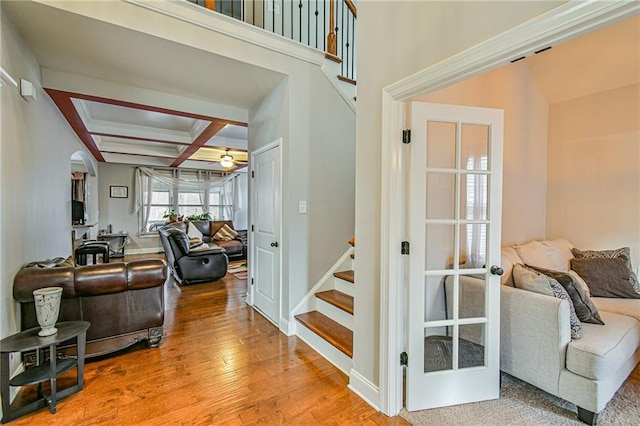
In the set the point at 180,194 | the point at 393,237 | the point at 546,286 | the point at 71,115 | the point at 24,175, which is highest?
the point at 71,115

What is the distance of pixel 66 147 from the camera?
13.8ft

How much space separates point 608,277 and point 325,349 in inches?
107

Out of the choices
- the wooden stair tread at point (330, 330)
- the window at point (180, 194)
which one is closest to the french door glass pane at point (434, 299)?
the wooden stair tread at point (330, 330)

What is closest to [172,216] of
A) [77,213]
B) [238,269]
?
[77,213]

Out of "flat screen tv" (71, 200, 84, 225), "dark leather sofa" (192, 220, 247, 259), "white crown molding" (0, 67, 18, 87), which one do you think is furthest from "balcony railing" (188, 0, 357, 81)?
"dark leather sofa" (192, 220, 247, 259)

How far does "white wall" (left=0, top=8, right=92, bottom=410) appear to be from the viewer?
1.99 metres

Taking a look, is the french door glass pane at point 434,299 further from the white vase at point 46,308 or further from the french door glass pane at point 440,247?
the white vase at point 46,308

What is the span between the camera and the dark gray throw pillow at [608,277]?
2629 mm

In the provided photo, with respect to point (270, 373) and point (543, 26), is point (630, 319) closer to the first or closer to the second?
point (543, 26)

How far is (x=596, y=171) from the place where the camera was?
3262 mm

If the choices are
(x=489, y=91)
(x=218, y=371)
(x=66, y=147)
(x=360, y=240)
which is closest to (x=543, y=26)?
(x=360, y=240)

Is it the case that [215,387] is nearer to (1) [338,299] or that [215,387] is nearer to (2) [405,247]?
(1) [338,299]

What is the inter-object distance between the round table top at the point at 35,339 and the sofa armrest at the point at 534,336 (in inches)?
121

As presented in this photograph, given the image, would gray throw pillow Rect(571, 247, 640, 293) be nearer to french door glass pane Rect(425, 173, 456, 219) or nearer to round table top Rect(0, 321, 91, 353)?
french door glass pane Rect(425, 173, 456, 219)
